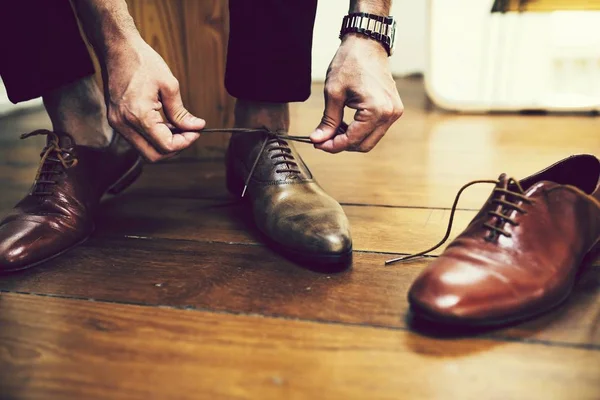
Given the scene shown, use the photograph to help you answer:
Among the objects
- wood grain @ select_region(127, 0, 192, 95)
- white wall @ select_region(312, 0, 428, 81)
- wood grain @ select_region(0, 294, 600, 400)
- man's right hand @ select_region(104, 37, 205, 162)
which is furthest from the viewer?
white wall @ select_region(312, 0, 428, 81)

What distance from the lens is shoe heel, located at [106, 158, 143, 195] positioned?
1.04m

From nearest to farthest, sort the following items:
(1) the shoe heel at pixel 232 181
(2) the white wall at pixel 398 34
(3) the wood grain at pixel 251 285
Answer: (3) the wood grain at pixel 251 285 < (1) the shoe heel at pixel 232 181 < (2) the white wall at pixel 398 34

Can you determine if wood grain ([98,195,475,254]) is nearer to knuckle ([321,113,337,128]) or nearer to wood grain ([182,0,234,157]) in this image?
knuckle ([321,113,337,128])

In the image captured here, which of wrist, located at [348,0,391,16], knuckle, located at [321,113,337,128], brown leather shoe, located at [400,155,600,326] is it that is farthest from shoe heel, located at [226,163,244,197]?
brown leather shoe, located at [400,155,600,326]

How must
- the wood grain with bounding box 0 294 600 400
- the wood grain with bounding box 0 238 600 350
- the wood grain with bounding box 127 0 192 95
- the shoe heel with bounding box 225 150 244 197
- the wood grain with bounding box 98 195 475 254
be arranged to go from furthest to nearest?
1. the wood grain with bounding box 127 0 192 95
2. the shoe heel with bounding box 225 150 244 197
3. the wood grain with bounding box 98 195 475 254
4. the wood grain with bounding box 0 238 600 350
5. the wood grain with bounding box 0 294 600 400

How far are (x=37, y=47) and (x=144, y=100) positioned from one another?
30 cm

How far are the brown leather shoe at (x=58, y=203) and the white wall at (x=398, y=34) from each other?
1.75 meters

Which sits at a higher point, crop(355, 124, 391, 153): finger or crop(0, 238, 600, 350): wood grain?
crop(355, 124, 391, 153): finger

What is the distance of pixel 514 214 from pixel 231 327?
1.17ft

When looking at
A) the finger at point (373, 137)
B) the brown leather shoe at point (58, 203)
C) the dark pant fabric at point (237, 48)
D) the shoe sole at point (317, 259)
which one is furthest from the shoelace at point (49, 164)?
the finger at point (373, 137)

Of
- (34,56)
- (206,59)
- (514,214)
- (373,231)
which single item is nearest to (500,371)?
(514,214)

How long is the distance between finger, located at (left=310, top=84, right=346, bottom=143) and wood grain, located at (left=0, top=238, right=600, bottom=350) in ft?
0.59

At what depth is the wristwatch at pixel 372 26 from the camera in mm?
792

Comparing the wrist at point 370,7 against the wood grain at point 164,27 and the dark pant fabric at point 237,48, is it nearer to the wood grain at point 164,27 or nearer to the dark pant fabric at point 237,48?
the dark pant fabric at point 237,48
